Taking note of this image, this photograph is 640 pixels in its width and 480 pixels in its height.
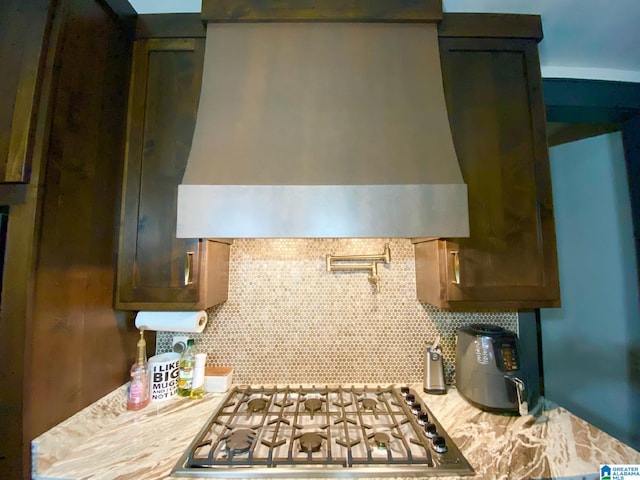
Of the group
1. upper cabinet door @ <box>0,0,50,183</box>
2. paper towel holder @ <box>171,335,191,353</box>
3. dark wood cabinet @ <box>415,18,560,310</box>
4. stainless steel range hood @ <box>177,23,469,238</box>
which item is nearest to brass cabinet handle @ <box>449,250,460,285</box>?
dark wood cabinet @ <box>415,18,560,310</box>

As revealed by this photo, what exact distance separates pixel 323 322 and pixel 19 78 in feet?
4.60

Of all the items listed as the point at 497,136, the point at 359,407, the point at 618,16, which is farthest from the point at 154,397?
the point at 618,16

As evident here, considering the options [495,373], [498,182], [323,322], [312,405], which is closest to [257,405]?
[312,405]

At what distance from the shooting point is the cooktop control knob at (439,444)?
87 cm

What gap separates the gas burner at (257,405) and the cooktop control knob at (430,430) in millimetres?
619

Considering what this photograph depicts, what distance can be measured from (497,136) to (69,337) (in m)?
1.76

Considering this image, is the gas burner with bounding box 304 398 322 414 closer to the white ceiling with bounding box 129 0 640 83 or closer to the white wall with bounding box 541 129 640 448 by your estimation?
the white wall with bounding box 541 129 640 448

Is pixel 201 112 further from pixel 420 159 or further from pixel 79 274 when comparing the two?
pixel 420 159

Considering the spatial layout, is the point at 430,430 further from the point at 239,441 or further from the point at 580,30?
the point at 580,30

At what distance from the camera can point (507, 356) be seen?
108 cm

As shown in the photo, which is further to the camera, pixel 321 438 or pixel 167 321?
pixel 167 321

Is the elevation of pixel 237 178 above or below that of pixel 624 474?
above

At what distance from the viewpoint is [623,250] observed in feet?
5.26

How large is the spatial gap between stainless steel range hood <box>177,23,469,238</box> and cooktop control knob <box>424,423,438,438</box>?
669 millimetres
